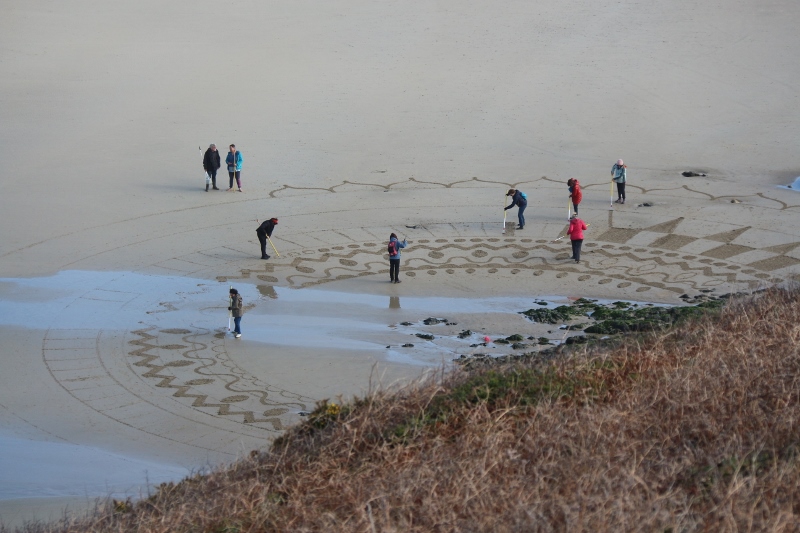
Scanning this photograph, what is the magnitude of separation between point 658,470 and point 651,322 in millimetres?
6840

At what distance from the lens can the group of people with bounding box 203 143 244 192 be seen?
24.7 meters

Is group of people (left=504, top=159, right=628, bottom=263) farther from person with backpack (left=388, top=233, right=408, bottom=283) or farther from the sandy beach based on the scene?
person with backpack (left=388, top=233, right=408, bottom=283)

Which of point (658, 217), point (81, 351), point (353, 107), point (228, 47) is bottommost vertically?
point (81, 351)

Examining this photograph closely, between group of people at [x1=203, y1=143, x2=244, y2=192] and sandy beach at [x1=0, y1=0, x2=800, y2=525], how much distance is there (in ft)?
1.16

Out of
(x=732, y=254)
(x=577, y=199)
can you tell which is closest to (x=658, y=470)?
(x=732, y=254)

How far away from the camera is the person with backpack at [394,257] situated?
18547mm

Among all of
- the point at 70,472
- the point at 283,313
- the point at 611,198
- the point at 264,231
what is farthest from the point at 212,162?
the point at 70,472

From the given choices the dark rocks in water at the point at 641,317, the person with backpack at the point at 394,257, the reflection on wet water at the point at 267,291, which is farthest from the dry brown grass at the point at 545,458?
the reflection on wet water at the point at 267,291

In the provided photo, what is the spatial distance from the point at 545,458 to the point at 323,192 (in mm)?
17308

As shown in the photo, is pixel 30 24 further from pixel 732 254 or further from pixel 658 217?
pixel 732 254

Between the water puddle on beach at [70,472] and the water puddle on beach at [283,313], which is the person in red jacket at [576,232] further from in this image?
the water puddle on beach at [70,472]

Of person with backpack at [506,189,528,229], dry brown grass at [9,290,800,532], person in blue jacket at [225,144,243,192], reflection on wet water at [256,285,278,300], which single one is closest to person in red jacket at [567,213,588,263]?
person with backpack at [506,189,528,229]

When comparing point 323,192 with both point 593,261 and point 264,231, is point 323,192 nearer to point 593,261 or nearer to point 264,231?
point 264,231

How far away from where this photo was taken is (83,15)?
35281 millimetres
